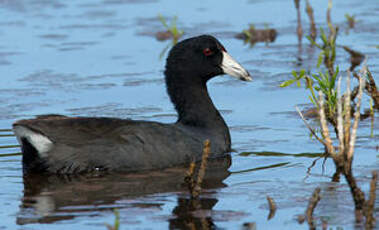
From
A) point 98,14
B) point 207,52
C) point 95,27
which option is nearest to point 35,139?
point 207,52

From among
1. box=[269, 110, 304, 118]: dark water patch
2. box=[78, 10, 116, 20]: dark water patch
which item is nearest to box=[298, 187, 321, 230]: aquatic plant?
box=[269, 110, 304, 118]: dark water patch

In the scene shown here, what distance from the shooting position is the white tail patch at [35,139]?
744cm

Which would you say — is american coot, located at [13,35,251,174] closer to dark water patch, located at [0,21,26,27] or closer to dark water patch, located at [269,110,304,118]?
dark water patch, located at [269,110,304,118]

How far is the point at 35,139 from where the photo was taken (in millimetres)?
7438

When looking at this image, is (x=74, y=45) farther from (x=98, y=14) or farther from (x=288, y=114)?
(x=288, y=114)

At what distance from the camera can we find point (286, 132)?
8.67 m

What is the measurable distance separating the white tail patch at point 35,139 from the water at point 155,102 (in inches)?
11.3

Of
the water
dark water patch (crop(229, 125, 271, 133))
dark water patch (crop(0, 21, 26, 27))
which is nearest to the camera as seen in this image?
the water

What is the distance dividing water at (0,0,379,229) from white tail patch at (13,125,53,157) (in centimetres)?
29

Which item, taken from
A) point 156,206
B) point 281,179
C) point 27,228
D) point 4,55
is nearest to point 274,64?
point 4,55

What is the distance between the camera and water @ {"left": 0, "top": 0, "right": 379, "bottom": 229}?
6223mm

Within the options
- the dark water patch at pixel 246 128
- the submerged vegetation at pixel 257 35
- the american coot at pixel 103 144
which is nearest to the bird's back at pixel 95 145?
the american coot at pixel 103 144

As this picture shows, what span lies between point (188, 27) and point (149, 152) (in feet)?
20.0

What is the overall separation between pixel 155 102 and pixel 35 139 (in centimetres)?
283
